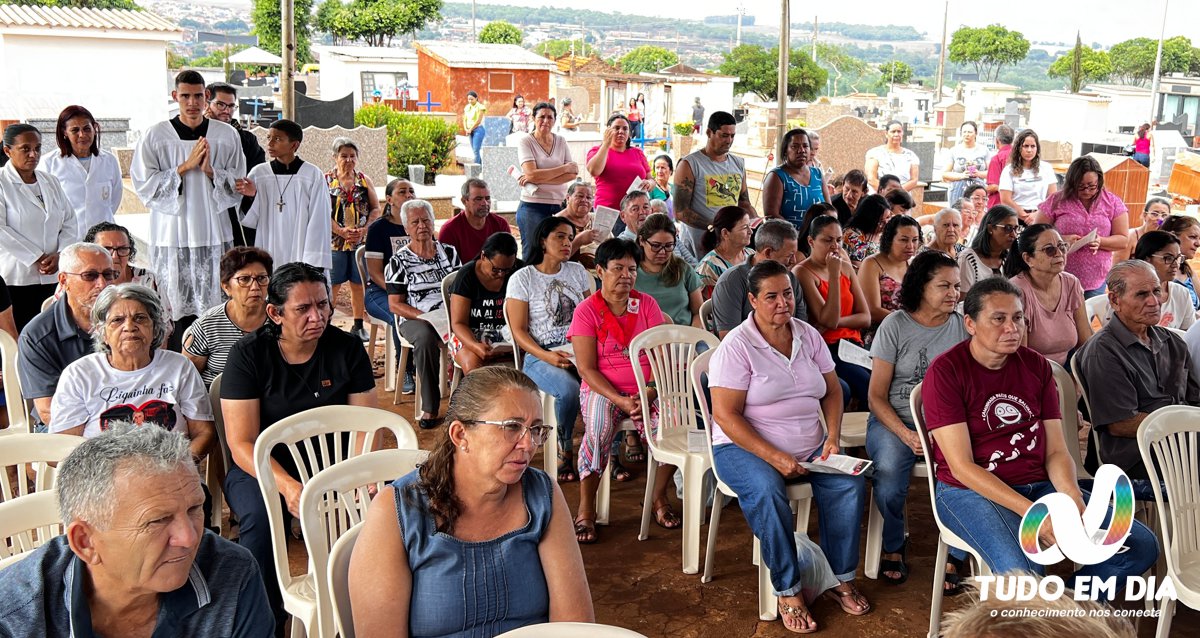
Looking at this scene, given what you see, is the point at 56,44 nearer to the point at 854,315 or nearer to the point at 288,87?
the point at 288,87

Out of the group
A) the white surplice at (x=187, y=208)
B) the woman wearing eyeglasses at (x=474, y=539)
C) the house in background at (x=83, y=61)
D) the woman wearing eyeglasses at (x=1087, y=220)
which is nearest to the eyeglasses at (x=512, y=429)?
the woman wearing eyeglasses at (x=474, y=539)

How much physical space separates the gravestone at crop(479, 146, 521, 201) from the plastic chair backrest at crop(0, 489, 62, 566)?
11682mm

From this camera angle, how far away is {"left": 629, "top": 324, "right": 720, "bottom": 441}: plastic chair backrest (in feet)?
14.7

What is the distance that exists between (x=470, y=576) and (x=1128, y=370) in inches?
110

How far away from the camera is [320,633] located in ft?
9.03

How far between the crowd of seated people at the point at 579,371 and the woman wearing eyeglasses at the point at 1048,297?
1cm

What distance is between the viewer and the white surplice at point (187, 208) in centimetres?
544

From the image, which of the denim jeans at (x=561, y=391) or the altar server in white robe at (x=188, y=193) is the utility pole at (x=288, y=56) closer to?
the altar server in white robe at (x=188, y=193)

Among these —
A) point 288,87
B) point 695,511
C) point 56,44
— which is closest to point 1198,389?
point 695,511

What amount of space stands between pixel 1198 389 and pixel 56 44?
68.4ft

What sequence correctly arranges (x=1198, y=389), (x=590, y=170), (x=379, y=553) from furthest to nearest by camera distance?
(x=590, y=170) → (x=1198, y=389) → (x=379, y=553)

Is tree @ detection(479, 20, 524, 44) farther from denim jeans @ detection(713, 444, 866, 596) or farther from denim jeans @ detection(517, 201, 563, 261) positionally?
denim jeans @ detection(713, 444, 866, 596)

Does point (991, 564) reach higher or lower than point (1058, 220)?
lower

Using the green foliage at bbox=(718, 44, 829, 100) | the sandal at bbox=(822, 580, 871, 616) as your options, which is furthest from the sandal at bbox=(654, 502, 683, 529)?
the green foliage at bbox=(718, 44, 829, 100)
